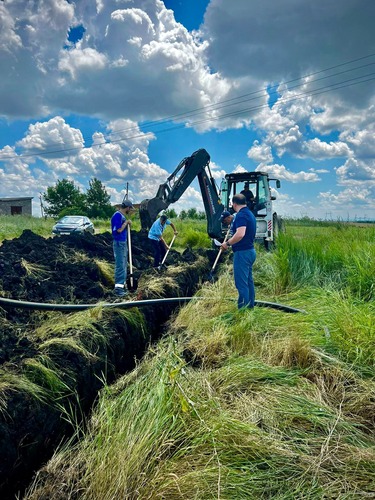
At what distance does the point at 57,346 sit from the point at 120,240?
2981mm

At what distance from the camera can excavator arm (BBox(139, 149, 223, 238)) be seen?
11.1 meters

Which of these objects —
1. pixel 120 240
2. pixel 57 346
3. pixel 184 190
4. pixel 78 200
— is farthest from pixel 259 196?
pixel 78 200

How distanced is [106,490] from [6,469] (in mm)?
918

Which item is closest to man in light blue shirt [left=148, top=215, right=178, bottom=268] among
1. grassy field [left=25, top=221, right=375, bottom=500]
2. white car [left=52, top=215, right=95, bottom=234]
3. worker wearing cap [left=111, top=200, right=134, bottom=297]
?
worker wearing cap [left=111, top=200, right=134, bottom=297]

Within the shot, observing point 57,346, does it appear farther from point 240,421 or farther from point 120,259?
point 120,259

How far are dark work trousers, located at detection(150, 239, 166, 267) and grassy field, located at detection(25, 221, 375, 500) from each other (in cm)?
450

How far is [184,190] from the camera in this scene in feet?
37.9

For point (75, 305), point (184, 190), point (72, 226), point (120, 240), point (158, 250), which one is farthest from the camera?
point (72, 226)

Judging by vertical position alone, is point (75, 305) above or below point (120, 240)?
below

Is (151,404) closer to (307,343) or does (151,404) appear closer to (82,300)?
(307,343)

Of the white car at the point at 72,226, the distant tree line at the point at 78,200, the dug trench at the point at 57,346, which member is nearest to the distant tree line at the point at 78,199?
the distant tree line at the point at 78,200

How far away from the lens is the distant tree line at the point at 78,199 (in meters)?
47.8

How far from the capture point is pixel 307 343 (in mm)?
4176

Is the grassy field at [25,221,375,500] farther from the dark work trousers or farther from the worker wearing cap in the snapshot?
the dark work trousers
